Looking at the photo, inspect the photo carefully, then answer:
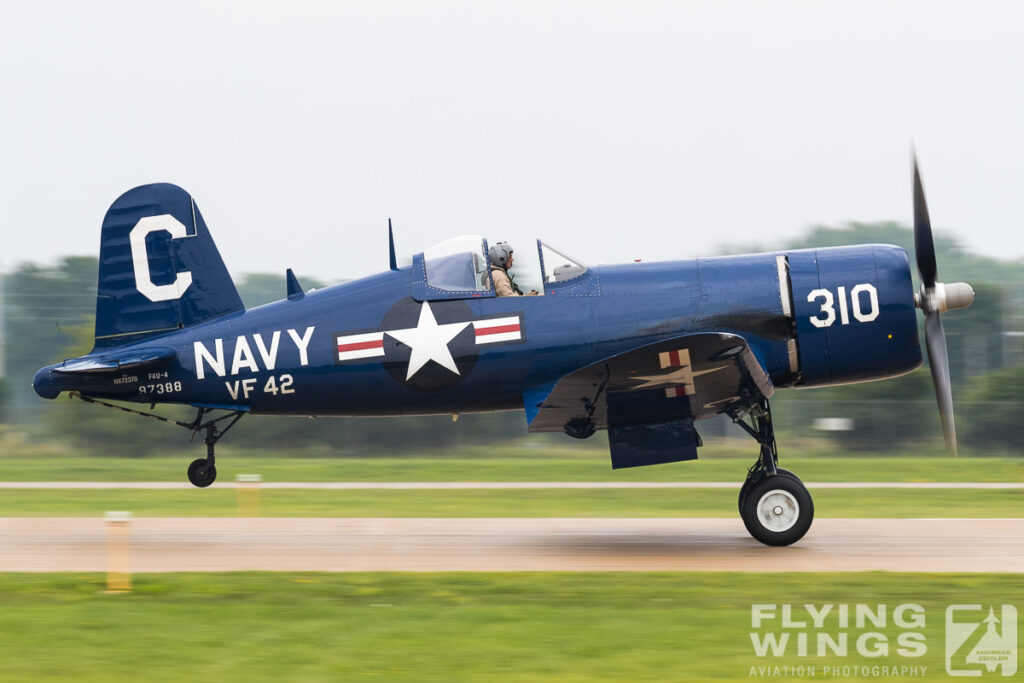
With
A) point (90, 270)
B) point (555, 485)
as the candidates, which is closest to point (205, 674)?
point (555, 485)

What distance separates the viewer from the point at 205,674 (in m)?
6.72

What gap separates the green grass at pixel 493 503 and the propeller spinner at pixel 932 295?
4250 millimetres

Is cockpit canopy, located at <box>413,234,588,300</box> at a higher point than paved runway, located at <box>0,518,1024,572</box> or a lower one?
higher

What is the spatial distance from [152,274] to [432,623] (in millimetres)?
5570

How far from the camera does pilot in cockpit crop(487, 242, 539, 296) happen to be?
425 inches

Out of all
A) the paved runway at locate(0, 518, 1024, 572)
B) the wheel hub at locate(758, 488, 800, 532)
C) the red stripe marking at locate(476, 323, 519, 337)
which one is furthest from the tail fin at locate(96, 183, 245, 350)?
the wheel hub at locate(758, 488, 800, 532)

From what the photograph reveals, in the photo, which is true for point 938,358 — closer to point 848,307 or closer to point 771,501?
point 848,307

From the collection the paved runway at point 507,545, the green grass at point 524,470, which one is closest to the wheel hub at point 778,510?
the paved runway at point 507,545

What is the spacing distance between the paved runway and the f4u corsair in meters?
0.88

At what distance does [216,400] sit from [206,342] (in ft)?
1.98

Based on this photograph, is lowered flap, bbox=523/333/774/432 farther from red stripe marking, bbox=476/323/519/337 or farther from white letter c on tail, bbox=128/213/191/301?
white letter c on tail, bbox=128/213/191/301

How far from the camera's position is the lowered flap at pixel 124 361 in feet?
36.2

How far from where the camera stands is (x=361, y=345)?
10.9 meters

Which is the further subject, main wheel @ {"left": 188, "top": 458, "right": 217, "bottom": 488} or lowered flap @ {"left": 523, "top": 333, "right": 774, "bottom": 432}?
main wheel @ {"left": 188, "top": 458, "right": 217, "bottom": 488}
